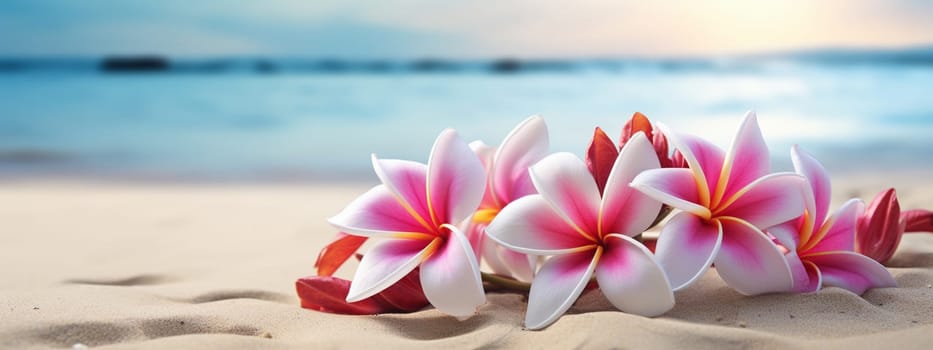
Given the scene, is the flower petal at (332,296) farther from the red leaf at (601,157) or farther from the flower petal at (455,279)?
the red leaf at (601,157)

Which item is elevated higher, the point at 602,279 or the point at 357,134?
the point at 602,279

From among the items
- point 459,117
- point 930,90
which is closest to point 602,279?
point 459,117

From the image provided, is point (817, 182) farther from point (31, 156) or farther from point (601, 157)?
point (31, 156)

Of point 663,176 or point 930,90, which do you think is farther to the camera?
point 930,90

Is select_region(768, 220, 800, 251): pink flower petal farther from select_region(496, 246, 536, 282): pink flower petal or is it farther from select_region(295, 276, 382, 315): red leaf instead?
select_region(295, 276, 382, 315): red leaf

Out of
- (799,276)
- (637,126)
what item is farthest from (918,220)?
(637,126)

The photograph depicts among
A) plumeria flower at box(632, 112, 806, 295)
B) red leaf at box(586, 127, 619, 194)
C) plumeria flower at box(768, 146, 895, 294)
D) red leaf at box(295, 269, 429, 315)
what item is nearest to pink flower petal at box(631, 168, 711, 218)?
plumeria flower at box(632, 112, 806, 295)

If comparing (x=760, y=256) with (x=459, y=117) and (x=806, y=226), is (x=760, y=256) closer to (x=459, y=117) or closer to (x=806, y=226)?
(x=806, y=226)

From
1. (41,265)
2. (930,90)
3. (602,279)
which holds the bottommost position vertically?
(930,90)
